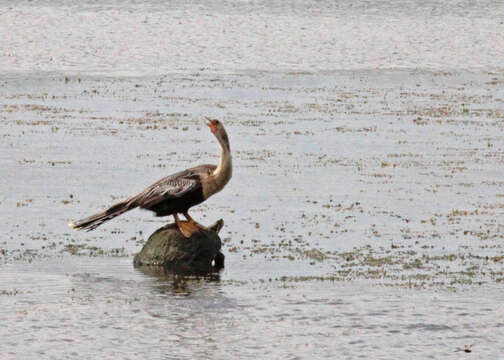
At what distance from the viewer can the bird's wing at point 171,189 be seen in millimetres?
22688

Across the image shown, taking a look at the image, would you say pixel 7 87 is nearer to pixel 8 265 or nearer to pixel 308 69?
pixel 308 69

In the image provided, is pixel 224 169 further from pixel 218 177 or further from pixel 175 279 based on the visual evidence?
pixel 175 279

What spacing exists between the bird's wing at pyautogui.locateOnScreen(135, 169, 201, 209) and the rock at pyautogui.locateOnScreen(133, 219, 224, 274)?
0.64 meters

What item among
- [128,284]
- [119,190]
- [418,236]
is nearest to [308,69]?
[119,190]

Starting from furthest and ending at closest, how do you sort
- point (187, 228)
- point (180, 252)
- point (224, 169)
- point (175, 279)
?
point (187, 228)
point (180, 252)
point (224, 169)
point (175, 279)

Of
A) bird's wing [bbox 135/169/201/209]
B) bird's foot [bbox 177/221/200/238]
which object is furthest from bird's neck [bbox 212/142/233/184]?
bird's foot [bbox 177/221/200/238]

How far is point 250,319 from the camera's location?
1880 cm

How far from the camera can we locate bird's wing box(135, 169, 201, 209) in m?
22.7

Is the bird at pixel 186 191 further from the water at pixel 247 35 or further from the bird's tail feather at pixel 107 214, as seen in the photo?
the water at pixel 247 35

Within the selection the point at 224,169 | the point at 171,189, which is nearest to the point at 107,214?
the point at 171,189

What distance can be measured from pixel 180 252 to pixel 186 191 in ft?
3.63

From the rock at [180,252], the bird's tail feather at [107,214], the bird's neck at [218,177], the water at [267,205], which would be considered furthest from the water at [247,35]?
the bird's neck at [218,177]

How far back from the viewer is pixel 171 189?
22.8 m

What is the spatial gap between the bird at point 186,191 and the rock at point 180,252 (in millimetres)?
168
